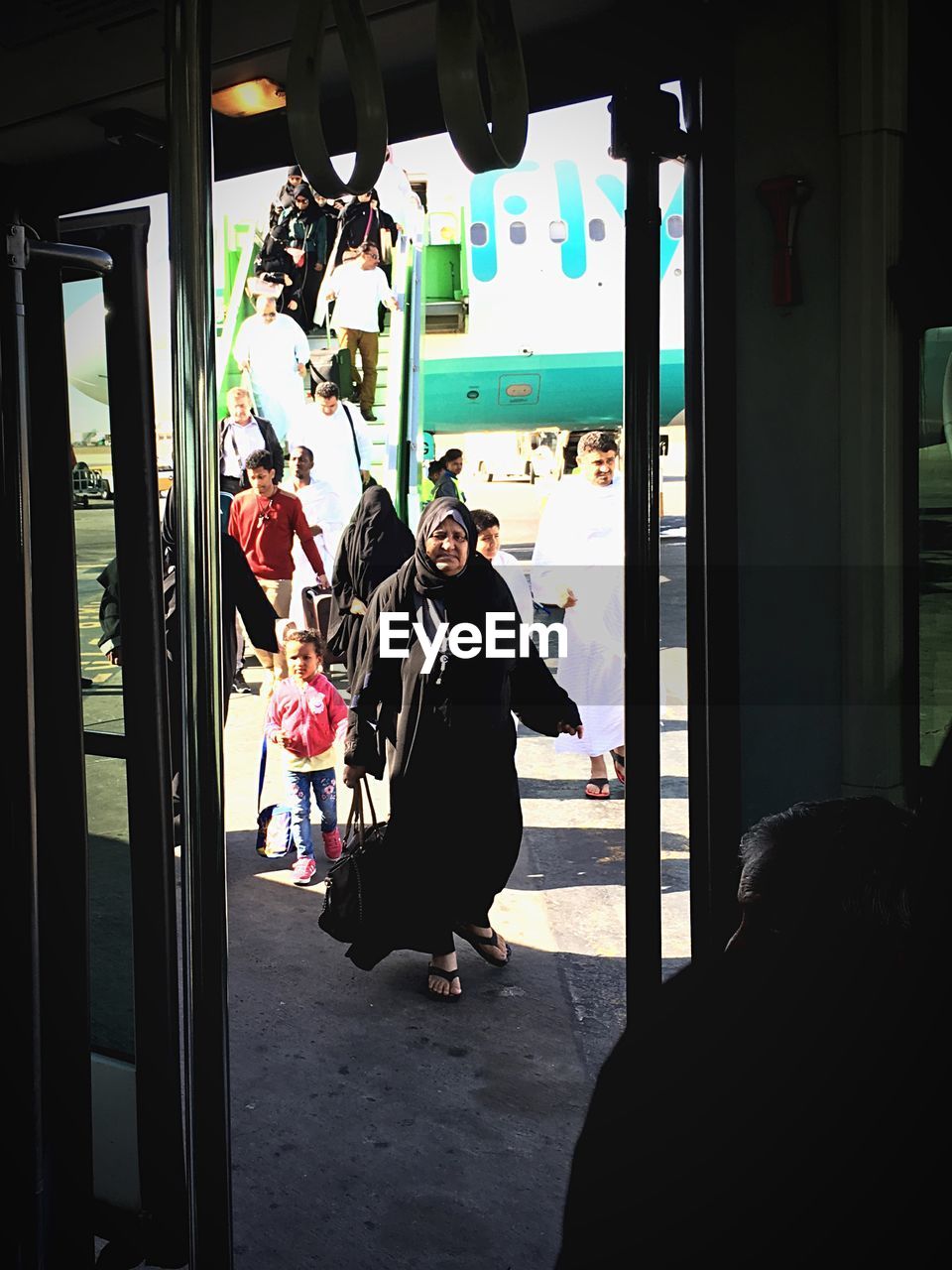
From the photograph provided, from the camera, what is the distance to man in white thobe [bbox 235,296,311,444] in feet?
14.2

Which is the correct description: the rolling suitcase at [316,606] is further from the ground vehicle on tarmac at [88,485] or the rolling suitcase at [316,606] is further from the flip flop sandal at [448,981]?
the ground vehicle on tarmac at [88,485]

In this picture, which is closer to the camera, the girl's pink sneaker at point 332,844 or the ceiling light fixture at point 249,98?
the ceiling light fixture at point 249,98

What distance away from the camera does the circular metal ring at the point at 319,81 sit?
1027 millimetres

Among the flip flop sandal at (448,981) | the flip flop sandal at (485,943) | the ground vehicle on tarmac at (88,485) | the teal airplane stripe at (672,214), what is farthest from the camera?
the flip flop sandal at (485,943)

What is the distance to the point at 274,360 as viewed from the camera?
4418 mm

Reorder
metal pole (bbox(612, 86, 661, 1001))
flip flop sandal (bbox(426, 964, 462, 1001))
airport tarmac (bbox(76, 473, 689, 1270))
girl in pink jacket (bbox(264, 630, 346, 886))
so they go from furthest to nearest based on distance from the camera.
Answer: girl in pink jacket (bbox(264, 630, 346, 886)), flip flop sandal (bbox(426, 964, 462, 1001)), airport tarmac (bbox(76, 473, 689, 1270)), metal pole (bbox(612, 86, 661, 1001))

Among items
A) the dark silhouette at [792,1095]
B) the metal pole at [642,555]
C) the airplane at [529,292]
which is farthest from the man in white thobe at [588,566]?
the dark silhouette at [792,1095]

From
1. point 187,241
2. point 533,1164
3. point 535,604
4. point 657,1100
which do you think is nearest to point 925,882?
point 657,1100

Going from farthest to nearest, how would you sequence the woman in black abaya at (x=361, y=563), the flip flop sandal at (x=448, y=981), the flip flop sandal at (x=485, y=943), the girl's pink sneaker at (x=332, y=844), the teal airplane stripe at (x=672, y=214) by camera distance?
the girl's pink sneaker at (x=332, y=844) → the woman in black abaya at (x=361, y=563) → the flip flop sandal at (x=485, y=943) → the flip flop sandal at (x=448, y=981) → the teal airplane stripe at (x=672, y=214)

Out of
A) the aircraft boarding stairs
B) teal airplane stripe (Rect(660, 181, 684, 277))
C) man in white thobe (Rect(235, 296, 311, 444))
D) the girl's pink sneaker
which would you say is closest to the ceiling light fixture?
teal airplane stripe (Rect(660, 181, 684, 277))

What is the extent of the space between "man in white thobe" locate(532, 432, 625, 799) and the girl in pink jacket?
822 millimetres

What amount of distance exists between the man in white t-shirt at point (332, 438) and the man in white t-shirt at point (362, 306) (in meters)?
0.13

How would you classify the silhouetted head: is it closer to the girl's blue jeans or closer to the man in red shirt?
the girl's blue jeans

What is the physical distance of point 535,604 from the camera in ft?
13.8
